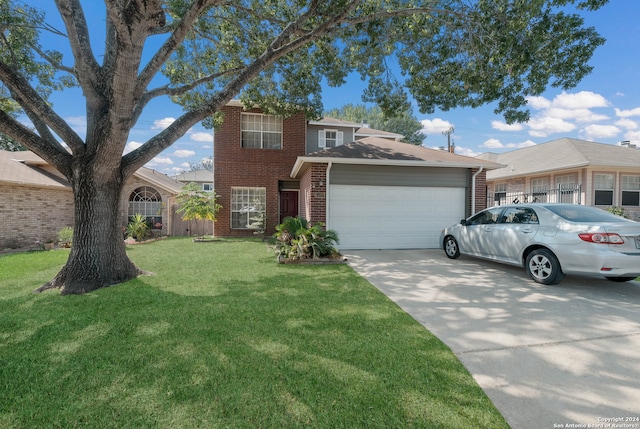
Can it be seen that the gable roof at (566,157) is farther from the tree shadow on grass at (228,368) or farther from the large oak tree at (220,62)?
the tree shadow on grass at (228,368)

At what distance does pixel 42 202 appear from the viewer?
464 inches

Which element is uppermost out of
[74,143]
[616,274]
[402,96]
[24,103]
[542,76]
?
[402,96]

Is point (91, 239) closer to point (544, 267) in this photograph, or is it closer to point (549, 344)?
point (549, 344)

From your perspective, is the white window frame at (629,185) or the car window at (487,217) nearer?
the car window at (487,217)

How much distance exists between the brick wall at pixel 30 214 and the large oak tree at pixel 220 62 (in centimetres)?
546

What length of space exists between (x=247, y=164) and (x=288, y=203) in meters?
2.72

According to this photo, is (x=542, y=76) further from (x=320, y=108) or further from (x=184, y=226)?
(x=184, y=226)

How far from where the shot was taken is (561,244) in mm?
4770

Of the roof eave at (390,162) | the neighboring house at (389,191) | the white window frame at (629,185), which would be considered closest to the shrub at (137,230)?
the neighboring house at (389,191)

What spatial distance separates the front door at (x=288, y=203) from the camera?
45.0ft

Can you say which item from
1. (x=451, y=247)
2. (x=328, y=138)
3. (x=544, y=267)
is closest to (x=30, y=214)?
(x=328, y=138)

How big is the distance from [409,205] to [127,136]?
26.0ft

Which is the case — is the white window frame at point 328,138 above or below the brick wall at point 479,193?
above

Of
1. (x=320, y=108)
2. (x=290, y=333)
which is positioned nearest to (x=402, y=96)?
(x=320, y=108)
